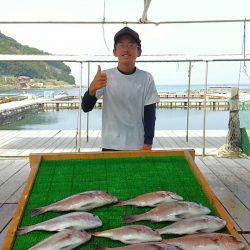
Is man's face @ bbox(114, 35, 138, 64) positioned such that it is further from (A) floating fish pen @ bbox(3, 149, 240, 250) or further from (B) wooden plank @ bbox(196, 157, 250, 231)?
(B) wooden plank @ bbox(196, 157, 250, 231)

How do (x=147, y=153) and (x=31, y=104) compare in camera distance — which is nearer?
(x=147, y=153)

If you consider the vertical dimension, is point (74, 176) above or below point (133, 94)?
below

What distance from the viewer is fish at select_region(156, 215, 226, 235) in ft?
7.53

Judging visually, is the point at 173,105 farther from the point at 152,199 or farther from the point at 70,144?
the point at 152,199

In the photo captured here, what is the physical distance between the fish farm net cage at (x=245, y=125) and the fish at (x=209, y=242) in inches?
259

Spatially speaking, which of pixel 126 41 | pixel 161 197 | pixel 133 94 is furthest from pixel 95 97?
pixel 161 197

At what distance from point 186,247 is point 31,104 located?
40963 millimetres

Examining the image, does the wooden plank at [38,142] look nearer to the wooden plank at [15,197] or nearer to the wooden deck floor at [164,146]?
the wooden deck floor at [164,146]

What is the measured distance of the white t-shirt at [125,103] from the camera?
3.68 m

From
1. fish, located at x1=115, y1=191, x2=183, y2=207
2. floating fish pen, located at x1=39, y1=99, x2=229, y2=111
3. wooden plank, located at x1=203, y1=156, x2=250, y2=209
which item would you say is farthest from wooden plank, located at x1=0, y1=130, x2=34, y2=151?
floating fish pen, located at x1=39, y1=99, x2=229, y2=111

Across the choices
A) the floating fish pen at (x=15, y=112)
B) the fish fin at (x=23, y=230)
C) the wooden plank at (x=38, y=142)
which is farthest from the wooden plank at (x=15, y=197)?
the floating fish pen at (x=15, y=112)

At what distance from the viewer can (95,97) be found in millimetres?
3600

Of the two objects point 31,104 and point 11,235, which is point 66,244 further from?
point 31,104

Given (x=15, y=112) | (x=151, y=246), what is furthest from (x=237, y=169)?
(x=15, y=112)
